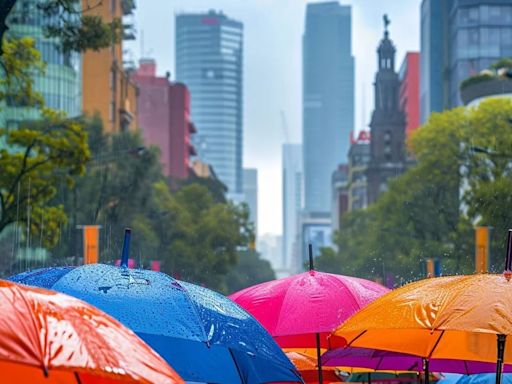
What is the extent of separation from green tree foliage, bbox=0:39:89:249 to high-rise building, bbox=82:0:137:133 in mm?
45529

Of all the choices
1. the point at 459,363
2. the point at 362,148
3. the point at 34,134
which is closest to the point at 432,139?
the point at 34,134

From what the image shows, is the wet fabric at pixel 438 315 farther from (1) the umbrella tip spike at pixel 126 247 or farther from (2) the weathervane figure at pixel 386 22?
(2) the weathervane figure at pixel 386 22

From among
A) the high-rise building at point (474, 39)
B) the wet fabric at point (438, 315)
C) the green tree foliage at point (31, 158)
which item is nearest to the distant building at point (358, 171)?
the high-rise building at point (474, 39)

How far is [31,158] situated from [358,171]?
144818mm

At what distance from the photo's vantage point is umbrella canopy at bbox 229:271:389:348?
1151cm

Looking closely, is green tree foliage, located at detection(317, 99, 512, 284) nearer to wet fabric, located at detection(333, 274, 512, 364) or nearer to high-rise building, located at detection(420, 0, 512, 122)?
high-rise building, located at detection(420, 0, 512, 122)

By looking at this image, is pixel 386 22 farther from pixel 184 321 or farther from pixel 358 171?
pixel 184 321

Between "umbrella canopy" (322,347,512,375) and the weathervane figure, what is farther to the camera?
the weathervane figure

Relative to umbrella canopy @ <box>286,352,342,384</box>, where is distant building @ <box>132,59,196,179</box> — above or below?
above

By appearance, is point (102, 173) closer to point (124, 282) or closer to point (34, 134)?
point (34, 134)

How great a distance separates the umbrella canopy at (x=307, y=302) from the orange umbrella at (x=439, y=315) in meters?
1.13

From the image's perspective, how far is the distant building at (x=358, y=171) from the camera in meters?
170

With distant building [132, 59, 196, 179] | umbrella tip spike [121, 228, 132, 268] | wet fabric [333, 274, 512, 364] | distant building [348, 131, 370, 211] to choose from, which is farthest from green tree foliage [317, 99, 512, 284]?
distant building [348, 131, 370, 211]

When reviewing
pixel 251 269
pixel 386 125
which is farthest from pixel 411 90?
pixel 251 269
